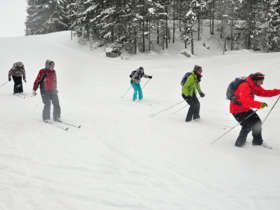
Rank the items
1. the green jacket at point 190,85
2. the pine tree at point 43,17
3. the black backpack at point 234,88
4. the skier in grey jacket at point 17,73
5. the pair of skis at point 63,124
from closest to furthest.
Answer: the black backpack at point 234,88, the pair of skis at point 63,124, the green jacket at point 190,85, the skier in grey jacket at point 17,73, the pine tree at point 43,17

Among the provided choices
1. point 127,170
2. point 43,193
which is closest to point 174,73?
point 127,170

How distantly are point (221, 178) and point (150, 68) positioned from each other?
703 inches

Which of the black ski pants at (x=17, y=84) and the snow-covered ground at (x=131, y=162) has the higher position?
the black ski pants at (x=17, y=84)

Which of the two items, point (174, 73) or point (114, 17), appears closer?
point (174, 73)

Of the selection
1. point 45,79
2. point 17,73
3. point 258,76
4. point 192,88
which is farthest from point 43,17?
point 258,76

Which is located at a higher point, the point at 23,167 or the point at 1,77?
the point at 1,77

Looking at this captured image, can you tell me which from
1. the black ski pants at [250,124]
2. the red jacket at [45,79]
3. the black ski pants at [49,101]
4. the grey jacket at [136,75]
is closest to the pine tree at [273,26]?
the grey jacket at [136,75]

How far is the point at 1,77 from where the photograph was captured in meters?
17.7

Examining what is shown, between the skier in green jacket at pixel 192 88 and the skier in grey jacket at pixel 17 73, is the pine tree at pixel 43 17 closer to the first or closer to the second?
the skier in grey jacket at pixel 17 73

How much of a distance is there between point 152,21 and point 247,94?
27.6 metres

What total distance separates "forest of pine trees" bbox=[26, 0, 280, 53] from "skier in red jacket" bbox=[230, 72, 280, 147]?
22.0 meters

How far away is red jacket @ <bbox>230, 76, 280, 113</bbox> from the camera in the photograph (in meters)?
4.90

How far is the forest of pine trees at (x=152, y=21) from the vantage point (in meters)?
25.9

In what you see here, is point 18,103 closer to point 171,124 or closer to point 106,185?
point 171,124
